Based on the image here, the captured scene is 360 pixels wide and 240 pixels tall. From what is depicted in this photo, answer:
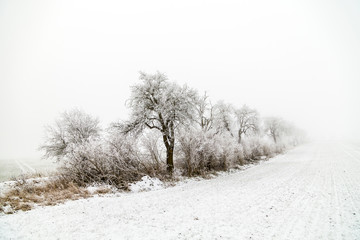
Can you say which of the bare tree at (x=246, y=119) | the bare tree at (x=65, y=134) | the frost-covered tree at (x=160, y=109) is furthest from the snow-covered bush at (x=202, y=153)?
the bare tree at (x=246, y=119)

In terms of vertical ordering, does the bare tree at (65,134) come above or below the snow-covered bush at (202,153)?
above

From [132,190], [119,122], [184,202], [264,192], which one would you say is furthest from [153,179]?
[264,192]

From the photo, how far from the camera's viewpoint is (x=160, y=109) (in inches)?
695

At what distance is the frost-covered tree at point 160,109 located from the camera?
710 inches

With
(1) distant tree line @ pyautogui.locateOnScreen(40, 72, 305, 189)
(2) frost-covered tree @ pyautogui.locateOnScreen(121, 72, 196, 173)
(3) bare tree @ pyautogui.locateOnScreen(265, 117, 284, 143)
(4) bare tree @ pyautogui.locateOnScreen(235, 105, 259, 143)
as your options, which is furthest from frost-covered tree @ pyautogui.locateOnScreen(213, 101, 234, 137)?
(3) bare tree @ pyautogui.locateOnScreen(265, 117, 284, 143)

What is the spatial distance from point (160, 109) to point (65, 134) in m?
17.2

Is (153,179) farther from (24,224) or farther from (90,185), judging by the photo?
(24,224)

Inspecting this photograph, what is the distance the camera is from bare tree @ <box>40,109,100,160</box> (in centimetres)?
2552

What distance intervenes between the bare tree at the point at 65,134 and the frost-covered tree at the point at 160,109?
1071cm

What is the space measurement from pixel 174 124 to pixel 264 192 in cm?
1027

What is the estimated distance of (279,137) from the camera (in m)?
66.7

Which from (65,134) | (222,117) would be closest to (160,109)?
(65,134)

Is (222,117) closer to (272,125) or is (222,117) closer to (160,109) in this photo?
(160,109)

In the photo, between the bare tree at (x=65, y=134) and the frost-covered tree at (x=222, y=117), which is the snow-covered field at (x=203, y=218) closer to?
the bare tree at (x=65, y=134)
